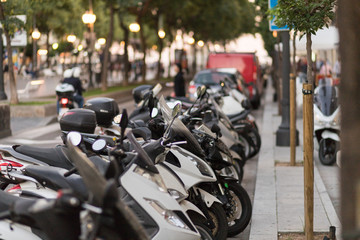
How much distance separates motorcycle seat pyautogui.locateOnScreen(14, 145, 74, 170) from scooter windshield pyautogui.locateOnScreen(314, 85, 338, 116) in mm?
7651

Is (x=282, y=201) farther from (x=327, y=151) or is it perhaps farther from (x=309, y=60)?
(x=327, y=151)

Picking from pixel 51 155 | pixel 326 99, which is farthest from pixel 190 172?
pixel 326 99

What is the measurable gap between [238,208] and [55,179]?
2913 mm

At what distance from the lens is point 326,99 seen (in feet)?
45.0

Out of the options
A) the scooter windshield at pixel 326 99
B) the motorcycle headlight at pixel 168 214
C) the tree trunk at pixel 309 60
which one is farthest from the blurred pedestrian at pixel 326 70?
the motorcycle headlight at pixel 168 214

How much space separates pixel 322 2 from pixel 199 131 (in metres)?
2.10

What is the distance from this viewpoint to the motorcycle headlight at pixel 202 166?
723 centimetres

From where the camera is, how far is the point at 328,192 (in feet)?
36.1

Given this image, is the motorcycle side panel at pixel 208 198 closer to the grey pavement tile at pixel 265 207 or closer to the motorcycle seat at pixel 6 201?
the grey pavement tile at pixel 265 207

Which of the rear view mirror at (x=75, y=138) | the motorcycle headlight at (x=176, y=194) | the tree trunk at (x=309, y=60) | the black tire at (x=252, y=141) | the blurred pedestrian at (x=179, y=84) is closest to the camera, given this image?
the rear view mirror at (x=75, y=138)

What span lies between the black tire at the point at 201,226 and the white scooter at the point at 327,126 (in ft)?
22.9

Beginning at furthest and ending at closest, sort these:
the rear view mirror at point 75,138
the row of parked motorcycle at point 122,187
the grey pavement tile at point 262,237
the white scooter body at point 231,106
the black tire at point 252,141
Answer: the white scooter body at point 231,106 → the black tire at point 252,141 → the grey pavement tile at point 262,237 → the rear view mirror at point 75,138 → the row of parked motorcycle at point 122,187

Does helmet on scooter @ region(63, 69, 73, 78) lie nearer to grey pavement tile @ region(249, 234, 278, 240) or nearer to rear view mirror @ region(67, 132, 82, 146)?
grey pavement tile @ region(249, 234, 278, 240)

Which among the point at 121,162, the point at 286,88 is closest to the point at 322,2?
the point at 121,162
